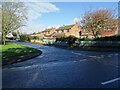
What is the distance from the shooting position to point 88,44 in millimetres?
36500

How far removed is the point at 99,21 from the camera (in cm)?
4984

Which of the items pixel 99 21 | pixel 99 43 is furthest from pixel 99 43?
pixel 99 21

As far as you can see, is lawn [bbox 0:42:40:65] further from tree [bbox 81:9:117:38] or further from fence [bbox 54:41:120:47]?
tree [bbox 81:9:117:38]

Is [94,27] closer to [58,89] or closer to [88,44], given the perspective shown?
[88,44]

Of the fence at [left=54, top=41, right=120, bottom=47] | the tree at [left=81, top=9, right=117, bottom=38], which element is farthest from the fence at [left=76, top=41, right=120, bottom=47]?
the tree at [left=81, top=9, right=117, bottom=38]

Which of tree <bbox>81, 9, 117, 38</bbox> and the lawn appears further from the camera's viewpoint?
tree <bbox>81, 9, 117, 38</bbox>

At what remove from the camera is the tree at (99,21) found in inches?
1941

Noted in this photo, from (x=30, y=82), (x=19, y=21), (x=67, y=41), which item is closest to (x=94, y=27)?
(x=67, y=41)

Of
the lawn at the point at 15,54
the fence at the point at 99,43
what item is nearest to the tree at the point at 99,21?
the fence at the point at 99,43

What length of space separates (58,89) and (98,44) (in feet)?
94.4

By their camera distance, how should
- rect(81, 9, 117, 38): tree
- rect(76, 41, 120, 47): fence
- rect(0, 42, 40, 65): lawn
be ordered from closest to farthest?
rect(0, 42, 40, 65): lawn → rect(76, 41, 120, 47): fence → rect(81, 9, 117, 38): tree

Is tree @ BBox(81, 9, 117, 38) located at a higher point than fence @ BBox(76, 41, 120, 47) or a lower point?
higher

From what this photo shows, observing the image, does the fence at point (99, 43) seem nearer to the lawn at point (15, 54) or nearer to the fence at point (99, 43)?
the fence at point (99, 43)

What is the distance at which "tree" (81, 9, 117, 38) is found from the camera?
1941 inches
